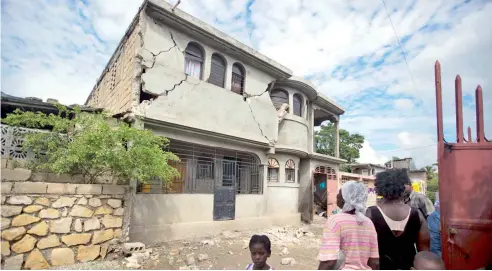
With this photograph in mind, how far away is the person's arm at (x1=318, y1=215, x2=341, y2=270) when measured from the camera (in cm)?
208

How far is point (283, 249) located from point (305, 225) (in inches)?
176

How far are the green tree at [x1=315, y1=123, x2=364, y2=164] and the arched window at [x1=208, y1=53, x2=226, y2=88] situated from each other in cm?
1545

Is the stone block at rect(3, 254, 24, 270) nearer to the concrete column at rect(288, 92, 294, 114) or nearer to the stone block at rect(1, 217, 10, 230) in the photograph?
the stone block at rect(1, 217, 10, 230)

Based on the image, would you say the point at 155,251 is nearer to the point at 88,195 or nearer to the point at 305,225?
the point at 88,195

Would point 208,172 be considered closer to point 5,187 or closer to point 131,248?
point 131,248

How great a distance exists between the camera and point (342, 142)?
25406 mm

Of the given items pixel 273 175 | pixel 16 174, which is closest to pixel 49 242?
pixel 16 174

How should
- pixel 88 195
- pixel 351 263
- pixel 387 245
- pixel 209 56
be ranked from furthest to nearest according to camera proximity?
pixel 209 56, pixel 88 195, pixel 387 245, pixel 351 263

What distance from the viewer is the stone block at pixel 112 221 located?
5.56 meters

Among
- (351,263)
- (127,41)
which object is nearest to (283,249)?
(351,263)

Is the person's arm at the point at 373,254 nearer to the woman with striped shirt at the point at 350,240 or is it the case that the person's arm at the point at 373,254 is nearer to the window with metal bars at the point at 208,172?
the woman with striped shirt at the point at 350,240

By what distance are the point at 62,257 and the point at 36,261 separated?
37 cm

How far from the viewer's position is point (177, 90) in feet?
26.1

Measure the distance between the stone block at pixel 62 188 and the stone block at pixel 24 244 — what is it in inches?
30.7
